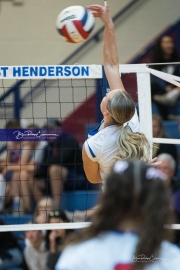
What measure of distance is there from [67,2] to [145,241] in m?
6.59

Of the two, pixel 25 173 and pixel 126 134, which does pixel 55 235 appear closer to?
pixel 25 173

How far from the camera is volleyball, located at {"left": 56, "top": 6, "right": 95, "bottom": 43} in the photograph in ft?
13.2

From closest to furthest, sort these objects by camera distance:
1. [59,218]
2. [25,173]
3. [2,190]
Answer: [59,218], [2,190], [25,173]

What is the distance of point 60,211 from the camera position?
5629 millimetres

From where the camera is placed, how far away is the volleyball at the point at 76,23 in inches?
158

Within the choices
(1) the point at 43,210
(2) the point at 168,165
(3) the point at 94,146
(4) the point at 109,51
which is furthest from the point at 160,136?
(3) the point at 94,146

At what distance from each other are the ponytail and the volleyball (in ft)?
3.39

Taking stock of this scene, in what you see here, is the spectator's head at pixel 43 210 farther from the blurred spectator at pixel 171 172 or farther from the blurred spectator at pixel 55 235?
the blurred spectator at pixel 171 172

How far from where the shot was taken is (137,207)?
164 cm

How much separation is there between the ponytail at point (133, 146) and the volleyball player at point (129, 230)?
1.49 meters

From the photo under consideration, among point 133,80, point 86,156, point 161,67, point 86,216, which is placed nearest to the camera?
point 86,156

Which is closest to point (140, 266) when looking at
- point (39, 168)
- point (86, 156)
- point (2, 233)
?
point (86, 156)

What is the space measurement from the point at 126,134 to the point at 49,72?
1594 millimetres

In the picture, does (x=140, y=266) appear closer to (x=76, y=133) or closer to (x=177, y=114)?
(x=76, y=133)
